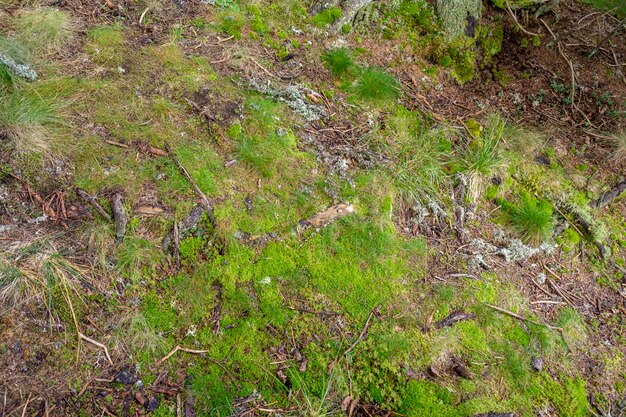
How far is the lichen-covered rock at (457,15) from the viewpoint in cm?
497

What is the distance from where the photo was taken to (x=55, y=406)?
8.51ft

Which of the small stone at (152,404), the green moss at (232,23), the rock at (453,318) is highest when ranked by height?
the green moss at (232,23)

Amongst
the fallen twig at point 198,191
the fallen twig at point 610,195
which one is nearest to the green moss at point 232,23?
the fallen twig at point 198,191

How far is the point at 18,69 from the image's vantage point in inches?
151

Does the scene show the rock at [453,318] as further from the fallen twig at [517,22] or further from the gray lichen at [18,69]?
the gray lichen at [18,69]

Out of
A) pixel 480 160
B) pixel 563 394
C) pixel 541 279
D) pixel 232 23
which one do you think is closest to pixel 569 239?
pixel 541 279

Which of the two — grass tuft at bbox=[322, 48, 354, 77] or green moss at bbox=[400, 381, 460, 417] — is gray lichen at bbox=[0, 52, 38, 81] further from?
green moss at bbox=[400, 381, 460, 417]

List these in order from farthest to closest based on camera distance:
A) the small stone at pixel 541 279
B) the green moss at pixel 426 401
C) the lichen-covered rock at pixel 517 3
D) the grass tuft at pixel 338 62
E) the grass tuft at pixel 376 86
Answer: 1. the lichen-covered rock at pixel 517 3
2. the grass tuft at pixel 338 62
3. the grass tuft at pixel 376 86
4. the small stone at pixel 541 279
5. the green moss at pixel 426 401

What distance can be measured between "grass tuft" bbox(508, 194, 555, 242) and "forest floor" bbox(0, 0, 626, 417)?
20 millimetres

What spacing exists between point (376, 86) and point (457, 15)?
140cm

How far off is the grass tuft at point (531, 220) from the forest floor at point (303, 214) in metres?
0.02

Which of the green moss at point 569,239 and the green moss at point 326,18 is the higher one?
the green moss at point 326,18

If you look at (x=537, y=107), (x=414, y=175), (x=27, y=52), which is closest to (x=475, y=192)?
(x=414, y=175)

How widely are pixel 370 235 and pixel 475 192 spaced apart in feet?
3.95
